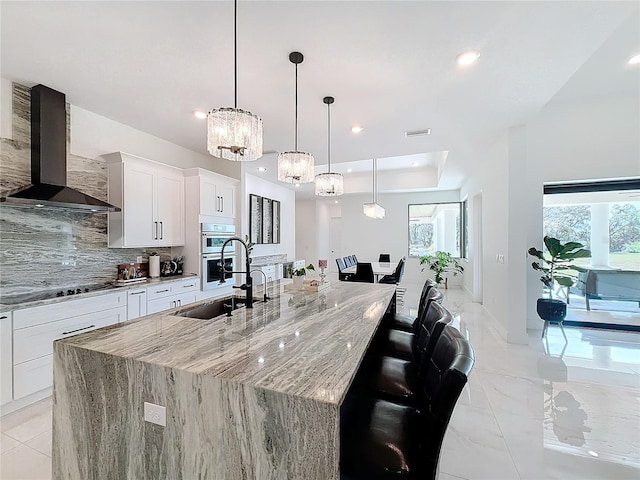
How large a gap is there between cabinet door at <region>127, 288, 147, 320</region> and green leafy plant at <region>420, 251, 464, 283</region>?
264 inches

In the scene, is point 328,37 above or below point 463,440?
above

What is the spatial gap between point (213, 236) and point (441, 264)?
19.4 ft

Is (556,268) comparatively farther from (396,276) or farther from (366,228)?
(366,228)

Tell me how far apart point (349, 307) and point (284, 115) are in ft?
8.17

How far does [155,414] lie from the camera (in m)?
1.11

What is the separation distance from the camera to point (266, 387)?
3.14 feet

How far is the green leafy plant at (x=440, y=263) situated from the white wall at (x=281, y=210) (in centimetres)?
389

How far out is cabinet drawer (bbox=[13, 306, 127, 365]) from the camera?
2.40 meters

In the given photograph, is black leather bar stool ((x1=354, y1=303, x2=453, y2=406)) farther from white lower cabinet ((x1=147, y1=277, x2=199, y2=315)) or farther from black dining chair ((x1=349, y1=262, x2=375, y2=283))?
black dining chair ((x1=349, y1=262, x2=375, y2=283))

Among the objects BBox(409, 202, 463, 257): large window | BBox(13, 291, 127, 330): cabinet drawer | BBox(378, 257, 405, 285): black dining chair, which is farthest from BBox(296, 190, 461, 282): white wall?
BBox(13, 291, 127, 330): cabinet drawer

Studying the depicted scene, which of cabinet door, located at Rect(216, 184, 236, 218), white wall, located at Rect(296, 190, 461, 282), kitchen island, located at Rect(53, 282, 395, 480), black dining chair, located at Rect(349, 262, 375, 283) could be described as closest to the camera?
kitchen island, located at Rect(53, 282, 395, 480)

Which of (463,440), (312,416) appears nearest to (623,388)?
→ (463,440)

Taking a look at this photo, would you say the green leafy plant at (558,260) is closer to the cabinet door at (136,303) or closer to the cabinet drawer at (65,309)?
the cabinet door at (136,303)

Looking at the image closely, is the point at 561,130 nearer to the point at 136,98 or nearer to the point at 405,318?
the point at 405,318
